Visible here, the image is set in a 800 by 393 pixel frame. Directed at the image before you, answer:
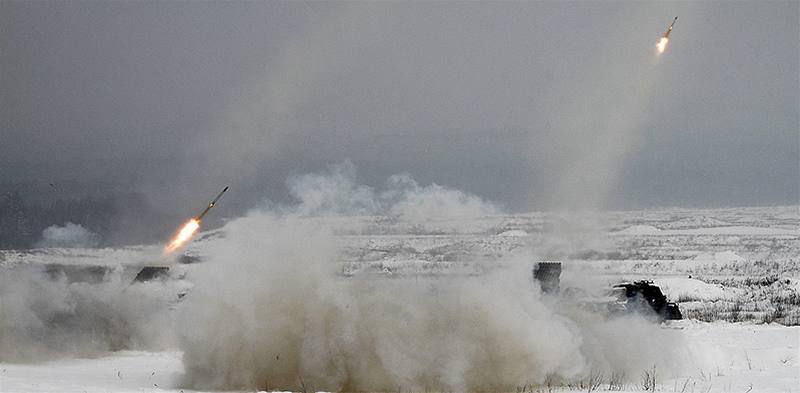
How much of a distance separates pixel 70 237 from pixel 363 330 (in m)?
32.2

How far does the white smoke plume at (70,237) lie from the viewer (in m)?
48.8

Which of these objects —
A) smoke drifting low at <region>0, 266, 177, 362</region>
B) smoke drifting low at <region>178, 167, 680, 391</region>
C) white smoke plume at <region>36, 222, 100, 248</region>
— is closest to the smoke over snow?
smoke drifting low at <region>178, 167, 680, 391</region>

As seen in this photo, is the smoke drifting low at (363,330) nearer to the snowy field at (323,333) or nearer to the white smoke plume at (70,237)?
the snowy field at (323,333)

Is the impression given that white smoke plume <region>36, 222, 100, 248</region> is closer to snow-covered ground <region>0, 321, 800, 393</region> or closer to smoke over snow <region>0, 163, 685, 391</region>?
snow-covered ground <region>0, 321, 800, 393</region>

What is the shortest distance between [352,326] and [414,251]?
5358cm

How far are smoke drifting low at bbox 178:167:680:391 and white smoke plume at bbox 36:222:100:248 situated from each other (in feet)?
89.3

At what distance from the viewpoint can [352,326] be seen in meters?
21.2

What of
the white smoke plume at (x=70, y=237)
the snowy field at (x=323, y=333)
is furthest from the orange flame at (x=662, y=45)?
the white smoke plume at (x=70, y=237)

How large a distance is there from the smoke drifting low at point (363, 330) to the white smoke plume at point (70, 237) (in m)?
27.2

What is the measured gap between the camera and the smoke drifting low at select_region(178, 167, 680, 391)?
2083 cm

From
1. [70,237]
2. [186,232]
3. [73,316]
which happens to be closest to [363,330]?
[186,232]

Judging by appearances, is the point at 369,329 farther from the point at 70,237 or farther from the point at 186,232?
the point at 70,237

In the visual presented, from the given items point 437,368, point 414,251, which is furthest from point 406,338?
point 414,251

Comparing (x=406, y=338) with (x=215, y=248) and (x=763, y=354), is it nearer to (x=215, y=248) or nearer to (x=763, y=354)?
(x=215, y=248)
